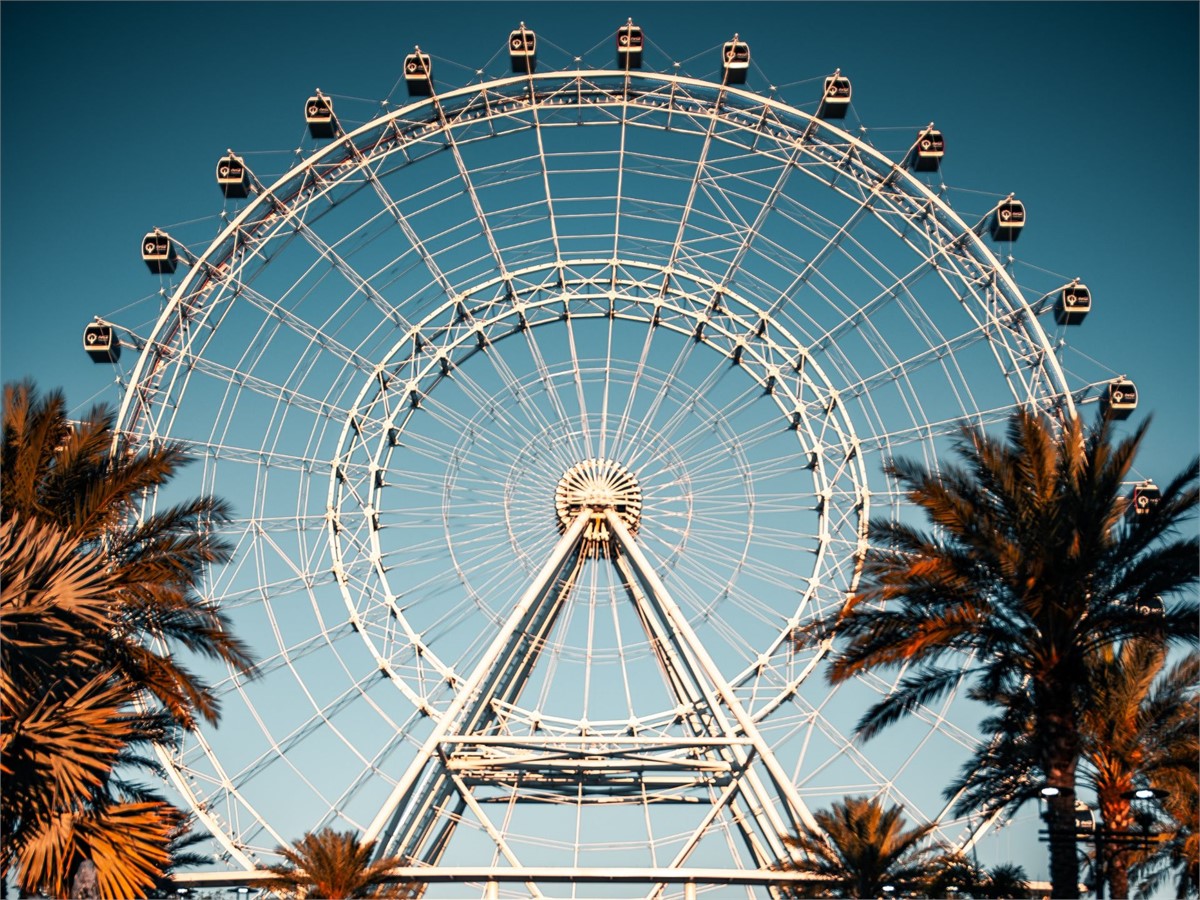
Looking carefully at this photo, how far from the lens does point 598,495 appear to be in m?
31.3

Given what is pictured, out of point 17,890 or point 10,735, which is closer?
point 10,735

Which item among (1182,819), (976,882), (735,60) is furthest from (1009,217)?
(976,882)

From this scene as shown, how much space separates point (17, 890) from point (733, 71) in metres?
22.7

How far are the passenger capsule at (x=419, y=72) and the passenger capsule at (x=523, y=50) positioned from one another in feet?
6.27

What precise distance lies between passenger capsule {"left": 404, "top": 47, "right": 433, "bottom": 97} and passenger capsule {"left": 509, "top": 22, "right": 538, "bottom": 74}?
1.91 m

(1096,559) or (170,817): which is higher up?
(1096,559)

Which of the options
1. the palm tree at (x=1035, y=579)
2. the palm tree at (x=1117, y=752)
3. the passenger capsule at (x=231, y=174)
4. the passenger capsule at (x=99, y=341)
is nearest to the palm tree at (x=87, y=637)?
the palm tree at (x=1035, y=579)

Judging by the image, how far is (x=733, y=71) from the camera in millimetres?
32594

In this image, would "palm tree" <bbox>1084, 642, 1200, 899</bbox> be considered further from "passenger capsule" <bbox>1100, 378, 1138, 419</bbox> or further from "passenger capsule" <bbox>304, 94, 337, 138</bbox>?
"passenger capsule" <bbox>304, 94, 337, 138</bbox>

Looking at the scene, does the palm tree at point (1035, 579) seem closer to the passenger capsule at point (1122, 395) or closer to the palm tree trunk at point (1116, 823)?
the palm tree trunk at point (1116, 823)

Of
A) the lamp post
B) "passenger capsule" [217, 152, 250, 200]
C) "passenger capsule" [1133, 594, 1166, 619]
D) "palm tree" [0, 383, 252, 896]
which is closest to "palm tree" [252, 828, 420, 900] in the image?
"palm tree" [0, 383, 252, 896]

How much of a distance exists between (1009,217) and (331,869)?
1937 cm

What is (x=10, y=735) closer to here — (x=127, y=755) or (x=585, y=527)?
(x=127, y=755)

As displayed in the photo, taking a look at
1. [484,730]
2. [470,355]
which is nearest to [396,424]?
[470,355]
